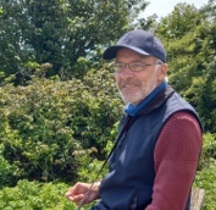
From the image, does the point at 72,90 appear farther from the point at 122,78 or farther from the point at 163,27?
the point at 163,27

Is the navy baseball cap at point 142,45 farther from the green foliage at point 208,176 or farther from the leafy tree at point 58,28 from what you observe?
the leafy tree at point 58,28

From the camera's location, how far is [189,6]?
15320 mm

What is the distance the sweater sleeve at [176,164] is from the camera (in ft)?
6.69

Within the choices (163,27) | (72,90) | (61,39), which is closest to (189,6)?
(163,27)

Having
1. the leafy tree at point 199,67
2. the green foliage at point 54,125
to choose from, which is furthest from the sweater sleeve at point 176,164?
the leafy tree at point 199,67

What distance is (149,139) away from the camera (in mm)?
2193

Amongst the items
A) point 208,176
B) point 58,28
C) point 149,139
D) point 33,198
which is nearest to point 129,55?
point 149,139

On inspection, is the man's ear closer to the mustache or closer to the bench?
the mustache

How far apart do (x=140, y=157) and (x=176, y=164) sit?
21 cm

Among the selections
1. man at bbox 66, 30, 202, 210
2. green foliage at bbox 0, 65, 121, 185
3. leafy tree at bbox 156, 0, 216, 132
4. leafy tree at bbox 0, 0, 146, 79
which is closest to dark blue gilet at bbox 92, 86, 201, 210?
man at bbox 66, 30, 202, 210

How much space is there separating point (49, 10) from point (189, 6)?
3947mm

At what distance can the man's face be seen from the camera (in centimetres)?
231

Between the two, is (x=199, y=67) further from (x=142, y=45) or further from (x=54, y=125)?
(x=142, y=45)

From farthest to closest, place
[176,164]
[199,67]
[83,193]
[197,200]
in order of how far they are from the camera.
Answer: [199,67] < [197,200] < [83,193] < [176,164]
